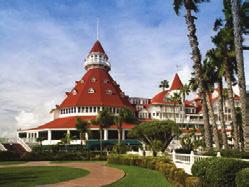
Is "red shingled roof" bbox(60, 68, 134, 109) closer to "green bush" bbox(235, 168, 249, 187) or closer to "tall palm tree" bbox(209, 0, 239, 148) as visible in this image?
"tall palm tree" bbox(209, 0, 239, 148)

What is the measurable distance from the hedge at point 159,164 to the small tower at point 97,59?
1880 inches

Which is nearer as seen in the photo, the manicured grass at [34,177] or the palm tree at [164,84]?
the manicured grass at [34,177]

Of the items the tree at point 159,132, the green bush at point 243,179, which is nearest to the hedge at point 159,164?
the tree at point 159,132

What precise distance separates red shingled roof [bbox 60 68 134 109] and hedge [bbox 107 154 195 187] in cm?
3428

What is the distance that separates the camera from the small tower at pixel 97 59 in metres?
87.3

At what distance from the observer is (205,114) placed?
26.2 metres

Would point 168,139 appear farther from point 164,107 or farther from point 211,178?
point 164,107

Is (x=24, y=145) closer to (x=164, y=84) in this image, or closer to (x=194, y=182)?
(x=164, y=84)

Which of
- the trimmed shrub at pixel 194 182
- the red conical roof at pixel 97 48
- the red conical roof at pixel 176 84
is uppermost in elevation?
the red conical roof at pixel 97 48

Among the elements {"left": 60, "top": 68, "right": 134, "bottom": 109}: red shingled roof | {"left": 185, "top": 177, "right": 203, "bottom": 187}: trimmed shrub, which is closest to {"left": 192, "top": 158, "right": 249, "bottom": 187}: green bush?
{"left": 185, "top": 177, "right": 203, "bottom": 187}: trimmed shrub

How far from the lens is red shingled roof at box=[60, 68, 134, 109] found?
75.6 meters

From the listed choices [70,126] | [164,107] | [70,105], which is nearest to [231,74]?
[70,126]

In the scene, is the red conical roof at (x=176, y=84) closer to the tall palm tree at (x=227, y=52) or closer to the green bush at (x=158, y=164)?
the green bush at (x=158, y=164)

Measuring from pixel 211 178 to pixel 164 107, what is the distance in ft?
251
